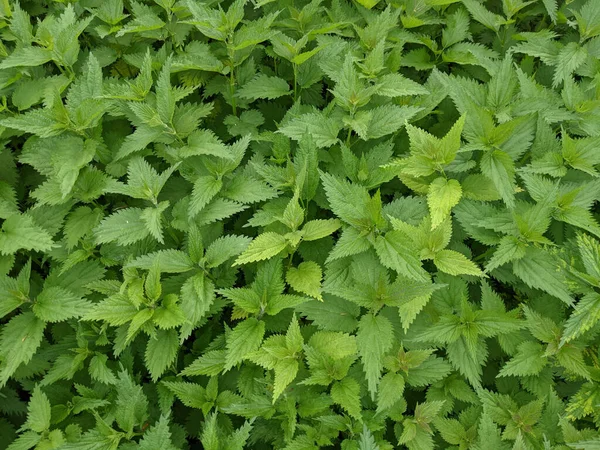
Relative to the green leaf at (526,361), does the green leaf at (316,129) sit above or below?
above

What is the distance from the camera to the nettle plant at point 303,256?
2.47 metres

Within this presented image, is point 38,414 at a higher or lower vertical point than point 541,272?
lower

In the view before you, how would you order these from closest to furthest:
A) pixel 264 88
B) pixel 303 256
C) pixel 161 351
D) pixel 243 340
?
1. pixel 243 340
2. pixel 161 351
3. pixel 303 256
4. pixel 264 88

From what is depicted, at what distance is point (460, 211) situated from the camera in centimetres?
269

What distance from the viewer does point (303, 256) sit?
2.78 meters

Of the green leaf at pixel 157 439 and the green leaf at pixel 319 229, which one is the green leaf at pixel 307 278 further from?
the green leaf at pixel 157 439

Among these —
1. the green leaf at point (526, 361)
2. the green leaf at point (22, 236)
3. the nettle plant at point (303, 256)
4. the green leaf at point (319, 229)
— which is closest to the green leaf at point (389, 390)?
the nettle plant at point (303, 256)

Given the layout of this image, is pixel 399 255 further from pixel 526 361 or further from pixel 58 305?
pixel 58 305

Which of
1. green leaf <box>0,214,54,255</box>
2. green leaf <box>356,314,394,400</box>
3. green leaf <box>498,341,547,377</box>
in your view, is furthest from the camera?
green leaf <box>0,214,54,255</box>

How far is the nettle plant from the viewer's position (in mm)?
2471

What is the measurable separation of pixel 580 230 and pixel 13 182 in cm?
374

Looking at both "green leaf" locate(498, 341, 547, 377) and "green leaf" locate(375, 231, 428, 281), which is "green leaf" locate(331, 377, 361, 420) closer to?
"green leaf" locate(375, 231, 428, 281)

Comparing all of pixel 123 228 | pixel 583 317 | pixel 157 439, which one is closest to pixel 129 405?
pixel 157 439

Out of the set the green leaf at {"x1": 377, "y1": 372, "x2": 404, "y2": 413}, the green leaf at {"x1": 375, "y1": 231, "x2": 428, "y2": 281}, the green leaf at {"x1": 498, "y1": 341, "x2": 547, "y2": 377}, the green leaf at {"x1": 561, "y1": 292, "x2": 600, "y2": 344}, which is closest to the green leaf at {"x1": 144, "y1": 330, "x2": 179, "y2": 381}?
the green leaf at {"x1": 377, "y1": 372, "x2": 404, "y2": 413}
